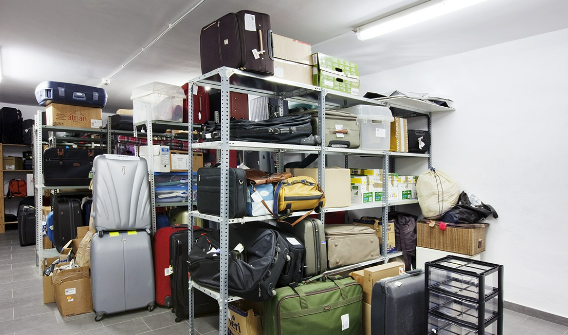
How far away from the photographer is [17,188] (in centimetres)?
813

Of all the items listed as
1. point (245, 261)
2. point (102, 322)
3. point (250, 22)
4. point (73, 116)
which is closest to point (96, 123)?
point (73, 116)

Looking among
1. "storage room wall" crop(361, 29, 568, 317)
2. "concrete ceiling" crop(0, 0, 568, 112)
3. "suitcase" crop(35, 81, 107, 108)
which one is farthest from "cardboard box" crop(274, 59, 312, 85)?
"suitcase" crop(35, 81, 107, 108)

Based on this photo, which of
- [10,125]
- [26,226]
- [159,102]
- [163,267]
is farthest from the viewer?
[10,125]

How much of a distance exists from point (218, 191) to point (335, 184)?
1.19m

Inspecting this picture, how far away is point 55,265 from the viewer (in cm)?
374

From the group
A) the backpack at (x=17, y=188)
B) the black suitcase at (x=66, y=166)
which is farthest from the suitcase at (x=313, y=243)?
the backpack at (x=17, y=188)

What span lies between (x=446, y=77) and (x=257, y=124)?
270 centimetres

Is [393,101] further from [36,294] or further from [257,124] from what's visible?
[36,294]

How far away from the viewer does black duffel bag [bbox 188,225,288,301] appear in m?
2.30

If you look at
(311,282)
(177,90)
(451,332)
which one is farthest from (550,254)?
(177,90)

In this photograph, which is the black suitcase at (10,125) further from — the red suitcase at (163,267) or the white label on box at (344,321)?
the white label on box at (344,321)

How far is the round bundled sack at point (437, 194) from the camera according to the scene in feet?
12.6

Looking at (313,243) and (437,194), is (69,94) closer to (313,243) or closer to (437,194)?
(313,243)

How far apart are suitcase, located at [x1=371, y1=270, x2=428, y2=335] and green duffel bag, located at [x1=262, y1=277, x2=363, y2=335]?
0.64ft
